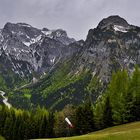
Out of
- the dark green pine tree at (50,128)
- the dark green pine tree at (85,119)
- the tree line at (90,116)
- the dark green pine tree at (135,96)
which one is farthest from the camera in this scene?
the dark green pine tree at (50,128)

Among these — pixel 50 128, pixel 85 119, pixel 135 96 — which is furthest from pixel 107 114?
pixel 50 128

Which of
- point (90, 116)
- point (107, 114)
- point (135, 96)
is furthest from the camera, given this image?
point (90, 116)

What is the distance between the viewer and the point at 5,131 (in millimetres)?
159000

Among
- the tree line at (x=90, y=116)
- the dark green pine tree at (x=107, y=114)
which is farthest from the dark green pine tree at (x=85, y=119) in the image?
the dark green pine tree at (x=107, y=114)

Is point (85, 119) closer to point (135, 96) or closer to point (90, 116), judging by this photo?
point (90, 116)

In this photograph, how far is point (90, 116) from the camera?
4601 inches

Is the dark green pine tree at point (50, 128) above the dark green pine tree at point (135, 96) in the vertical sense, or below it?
below

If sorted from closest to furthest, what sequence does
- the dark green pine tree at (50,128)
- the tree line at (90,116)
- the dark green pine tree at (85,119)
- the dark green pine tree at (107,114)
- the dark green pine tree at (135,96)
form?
the dark green pine tree at (135,96) → the tree line at (90,116) → the dark green pine tree at (107,114) → the dark green pine tree at (85,119) → the dark green pine tree at (50,128)

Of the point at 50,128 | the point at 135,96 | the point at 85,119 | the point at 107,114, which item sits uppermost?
the point at 135,96

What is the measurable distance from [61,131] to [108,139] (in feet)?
296

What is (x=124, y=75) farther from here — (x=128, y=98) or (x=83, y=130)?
(x=83, y=130)

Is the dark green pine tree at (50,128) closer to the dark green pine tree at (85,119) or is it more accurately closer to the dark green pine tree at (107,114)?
the dark green pine tree at (85,119)

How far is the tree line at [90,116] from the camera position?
329ft

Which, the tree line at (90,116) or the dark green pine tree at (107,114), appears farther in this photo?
the dark green pine tree at (107,114)
